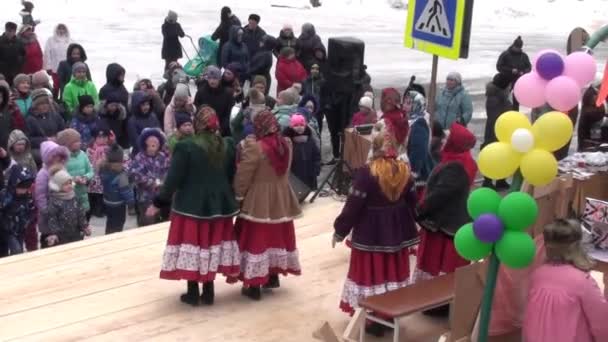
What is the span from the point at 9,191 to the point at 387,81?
1407 centimetres

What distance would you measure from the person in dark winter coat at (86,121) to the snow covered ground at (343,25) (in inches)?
351

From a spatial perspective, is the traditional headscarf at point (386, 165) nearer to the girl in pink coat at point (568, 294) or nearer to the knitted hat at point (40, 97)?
the girl in pink coat at point (568, 294)

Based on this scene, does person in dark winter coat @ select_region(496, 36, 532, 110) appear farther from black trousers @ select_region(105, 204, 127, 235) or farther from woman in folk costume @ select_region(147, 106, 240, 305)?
woman in folk costume @ select_region(147, 106, 240, 305)

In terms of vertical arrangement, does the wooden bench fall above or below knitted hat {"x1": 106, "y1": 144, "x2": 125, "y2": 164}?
below

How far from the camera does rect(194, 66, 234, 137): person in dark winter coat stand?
13.5m

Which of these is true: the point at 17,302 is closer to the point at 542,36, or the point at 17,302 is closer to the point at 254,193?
the point at 254,193

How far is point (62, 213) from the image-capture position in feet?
31.4

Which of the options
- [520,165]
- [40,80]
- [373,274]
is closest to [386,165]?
[373,274]

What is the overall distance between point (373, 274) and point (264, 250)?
1.09m

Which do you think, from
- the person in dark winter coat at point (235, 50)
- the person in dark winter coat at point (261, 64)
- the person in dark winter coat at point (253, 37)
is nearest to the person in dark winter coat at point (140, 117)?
the person in dark winter coat at point (261, 64)

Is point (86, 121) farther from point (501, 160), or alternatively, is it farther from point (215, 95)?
point (501, 160)

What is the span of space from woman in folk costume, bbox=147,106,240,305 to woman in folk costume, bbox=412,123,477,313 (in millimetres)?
1483

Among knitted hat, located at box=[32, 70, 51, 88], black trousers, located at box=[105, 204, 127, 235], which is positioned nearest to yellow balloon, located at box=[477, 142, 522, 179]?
black trousers, located at box=[105, 204, 127, 235]

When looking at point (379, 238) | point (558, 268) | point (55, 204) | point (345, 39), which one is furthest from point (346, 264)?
point (345, 39)
